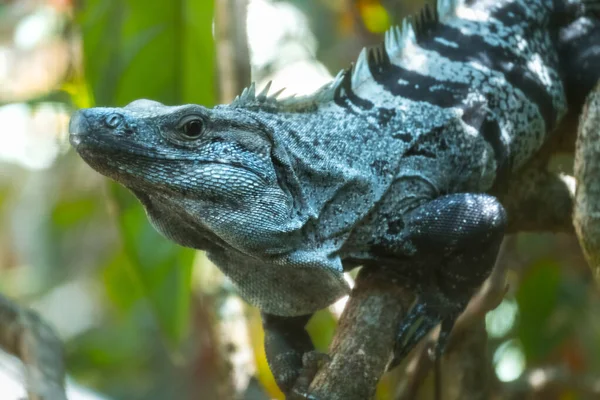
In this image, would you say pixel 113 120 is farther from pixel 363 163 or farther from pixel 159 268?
pixel 159 268

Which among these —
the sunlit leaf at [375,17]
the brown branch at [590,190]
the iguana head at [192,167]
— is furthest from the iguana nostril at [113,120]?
the sunlit leaf at [375,17]

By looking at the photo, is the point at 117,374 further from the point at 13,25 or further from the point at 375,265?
the point at 375,265

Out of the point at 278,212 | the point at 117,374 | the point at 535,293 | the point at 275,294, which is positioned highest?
the point at 278,212

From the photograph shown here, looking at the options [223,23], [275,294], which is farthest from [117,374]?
[275,294]

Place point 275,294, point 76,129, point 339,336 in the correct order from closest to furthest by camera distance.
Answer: point 76,129
point 339,336
point 275,294

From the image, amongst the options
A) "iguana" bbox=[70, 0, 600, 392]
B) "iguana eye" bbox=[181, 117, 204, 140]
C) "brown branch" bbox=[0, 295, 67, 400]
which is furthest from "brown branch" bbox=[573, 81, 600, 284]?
"brown branch" bbox=[0, 295, 67, 400]

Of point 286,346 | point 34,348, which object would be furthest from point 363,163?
point 34,348
